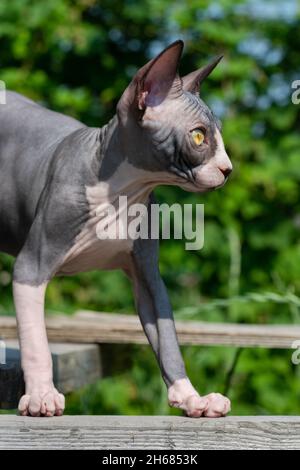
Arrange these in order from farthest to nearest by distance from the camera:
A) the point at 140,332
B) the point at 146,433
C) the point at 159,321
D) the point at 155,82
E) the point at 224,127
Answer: the point at 224,127 → the point at 140,332 → the point at 159,321 → the point at 155,82 → the point at 146,433

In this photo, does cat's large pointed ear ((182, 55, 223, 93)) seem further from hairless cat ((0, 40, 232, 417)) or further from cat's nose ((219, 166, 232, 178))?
cat's nose ((219, 166, 232, 178))

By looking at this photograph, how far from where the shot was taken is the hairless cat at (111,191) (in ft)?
5.48

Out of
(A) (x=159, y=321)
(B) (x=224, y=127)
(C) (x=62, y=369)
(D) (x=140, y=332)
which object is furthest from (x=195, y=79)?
(B) (x=224, y=127)

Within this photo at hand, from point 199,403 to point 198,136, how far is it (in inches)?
19.1

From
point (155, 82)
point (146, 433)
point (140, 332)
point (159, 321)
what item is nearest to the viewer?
point (146, 433)

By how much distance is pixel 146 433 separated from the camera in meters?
1.58

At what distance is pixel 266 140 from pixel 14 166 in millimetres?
2231

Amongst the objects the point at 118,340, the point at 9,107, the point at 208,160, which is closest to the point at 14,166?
the point at 9,107

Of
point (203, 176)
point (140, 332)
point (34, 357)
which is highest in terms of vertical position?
point (203, 176)

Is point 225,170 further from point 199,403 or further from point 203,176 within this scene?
point 199,403

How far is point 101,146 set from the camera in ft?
5.86

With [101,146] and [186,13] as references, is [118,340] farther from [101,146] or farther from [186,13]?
[186,13]

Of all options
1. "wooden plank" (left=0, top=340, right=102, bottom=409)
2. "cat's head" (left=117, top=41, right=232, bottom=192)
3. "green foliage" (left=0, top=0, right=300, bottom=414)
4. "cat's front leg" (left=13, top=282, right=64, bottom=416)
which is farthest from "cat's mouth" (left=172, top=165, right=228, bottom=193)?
"green foliage" (left=0, top=0, right=300, bottom=414)

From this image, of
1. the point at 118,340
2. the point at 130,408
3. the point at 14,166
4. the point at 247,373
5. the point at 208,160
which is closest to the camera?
the point at 208,160
